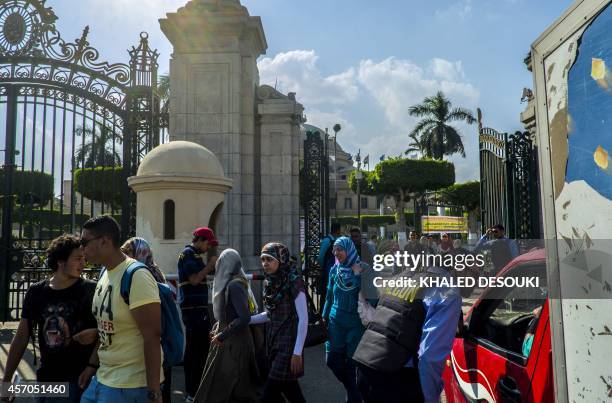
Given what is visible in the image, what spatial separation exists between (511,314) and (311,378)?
2.75 m

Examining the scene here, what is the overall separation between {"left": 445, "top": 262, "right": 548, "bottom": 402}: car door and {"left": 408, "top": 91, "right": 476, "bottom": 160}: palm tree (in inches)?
1658

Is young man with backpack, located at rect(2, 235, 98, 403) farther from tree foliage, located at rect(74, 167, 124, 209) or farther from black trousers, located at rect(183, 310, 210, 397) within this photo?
tree foliage, located at rect(74, 167, 124, 209)

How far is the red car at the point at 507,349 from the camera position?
265 centimetres

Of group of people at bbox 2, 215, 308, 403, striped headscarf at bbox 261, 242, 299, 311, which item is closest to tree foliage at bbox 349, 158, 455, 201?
group of people at bbox 2, 215, 308, 403

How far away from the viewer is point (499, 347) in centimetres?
324

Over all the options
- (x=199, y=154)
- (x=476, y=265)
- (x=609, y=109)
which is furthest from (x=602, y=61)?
(x=476, y=265)

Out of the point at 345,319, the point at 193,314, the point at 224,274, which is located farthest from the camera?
the point at 193,314

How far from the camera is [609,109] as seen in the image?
2.02 meters

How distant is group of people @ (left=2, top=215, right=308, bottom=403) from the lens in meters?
2.77

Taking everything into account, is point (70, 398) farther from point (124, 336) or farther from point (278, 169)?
point (278, 169)

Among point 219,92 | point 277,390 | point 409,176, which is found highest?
point 409,176

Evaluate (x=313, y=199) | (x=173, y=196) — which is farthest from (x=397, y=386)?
(x=313, y=199)

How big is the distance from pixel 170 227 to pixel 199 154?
1.05 m

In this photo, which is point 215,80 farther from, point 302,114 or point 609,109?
point 609,109
